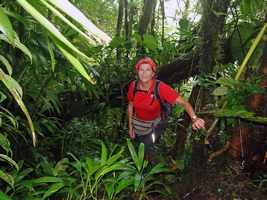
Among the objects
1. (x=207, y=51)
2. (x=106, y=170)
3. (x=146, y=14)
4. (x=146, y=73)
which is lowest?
Answer: (x=106, y=170)

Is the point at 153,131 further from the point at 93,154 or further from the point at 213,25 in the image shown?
the point at 213,25

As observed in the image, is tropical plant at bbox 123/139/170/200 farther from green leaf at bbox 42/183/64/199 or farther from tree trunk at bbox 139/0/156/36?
tree trunk at bbox 139/0/156/36

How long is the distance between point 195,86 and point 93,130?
2017mm

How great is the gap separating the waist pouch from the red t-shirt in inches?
1.7

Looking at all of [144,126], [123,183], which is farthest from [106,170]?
[144,126]

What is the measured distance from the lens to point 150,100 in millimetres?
3453

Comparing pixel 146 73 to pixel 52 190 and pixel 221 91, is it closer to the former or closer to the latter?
pixel 221 91

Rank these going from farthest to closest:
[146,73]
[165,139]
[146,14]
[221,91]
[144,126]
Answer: [146,14] < [165,139] < [144,126] < [146,73] < [221,91]

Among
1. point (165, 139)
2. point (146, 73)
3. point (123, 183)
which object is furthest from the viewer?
point (165, 139)

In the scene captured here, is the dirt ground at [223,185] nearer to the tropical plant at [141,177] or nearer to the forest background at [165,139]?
the forest background at [165,139]

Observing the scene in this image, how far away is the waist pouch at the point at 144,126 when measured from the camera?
3672mm

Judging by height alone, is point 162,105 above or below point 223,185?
above

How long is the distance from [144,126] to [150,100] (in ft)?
1.29

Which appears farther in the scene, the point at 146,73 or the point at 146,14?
the point at 146,14
